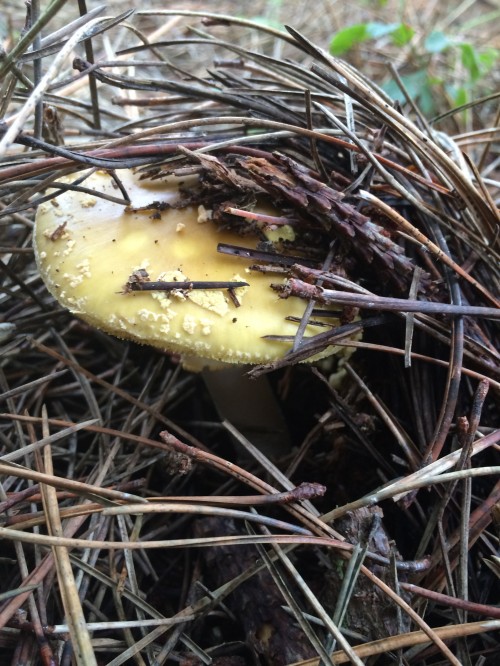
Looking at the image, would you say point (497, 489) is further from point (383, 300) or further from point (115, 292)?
point (115, 292)

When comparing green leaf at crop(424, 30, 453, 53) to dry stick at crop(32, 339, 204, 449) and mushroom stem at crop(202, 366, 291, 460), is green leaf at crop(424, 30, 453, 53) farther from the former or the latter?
dry stick at crop(32, 339, 204, 449)

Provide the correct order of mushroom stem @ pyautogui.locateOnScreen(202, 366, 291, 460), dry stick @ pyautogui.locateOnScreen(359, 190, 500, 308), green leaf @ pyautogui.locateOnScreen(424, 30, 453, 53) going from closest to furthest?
dry stick @ pyautogui.locateOnScreen(359, 190, 500, 308)
mushroom stem @ pyautogui.locateOnScreen(202, 366, 291, 460)
green leaf @ pyautogui.locateOnScreen(424, 30, 453, 53)

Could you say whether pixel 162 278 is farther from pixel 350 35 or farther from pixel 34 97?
pixel 350 35

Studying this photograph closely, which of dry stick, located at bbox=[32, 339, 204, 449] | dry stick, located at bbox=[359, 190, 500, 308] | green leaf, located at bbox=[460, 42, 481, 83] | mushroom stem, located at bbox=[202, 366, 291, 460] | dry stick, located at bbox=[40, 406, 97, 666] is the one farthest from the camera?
green leaf, located at bbox=[460, 42, 481, 83]

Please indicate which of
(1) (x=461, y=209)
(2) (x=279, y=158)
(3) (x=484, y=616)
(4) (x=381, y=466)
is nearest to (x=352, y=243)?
(2) (x=279, y=158)

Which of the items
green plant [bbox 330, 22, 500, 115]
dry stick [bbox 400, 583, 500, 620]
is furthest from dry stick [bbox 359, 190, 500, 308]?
green plant [bbox 330, 22, 500, 115]

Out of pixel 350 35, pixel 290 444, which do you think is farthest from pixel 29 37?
pixel 350 35
